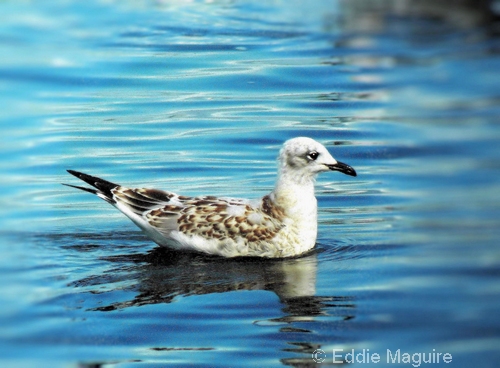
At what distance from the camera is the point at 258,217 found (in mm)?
8062

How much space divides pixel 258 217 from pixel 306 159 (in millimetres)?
574

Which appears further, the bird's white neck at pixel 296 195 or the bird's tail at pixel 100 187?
the bird's tail at pixel 100 187

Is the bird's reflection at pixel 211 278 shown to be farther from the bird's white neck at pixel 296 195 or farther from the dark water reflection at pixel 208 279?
the bird's white neck at pixel 296 195

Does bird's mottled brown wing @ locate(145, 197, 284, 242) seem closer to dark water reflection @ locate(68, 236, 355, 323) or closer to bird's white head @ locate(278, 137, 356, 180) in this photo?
dark water reflection @ locate(68, 236, 355, 323)

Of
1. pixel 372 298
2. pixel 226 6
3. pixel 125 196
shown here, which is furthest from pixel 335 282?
pixel 226 6

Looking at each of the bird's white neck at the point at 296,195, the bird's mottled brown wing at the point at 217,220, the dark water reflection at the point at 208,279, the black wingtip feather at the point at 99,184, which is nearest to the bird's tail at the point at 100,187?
the black wingtip feather at the point at 99,184

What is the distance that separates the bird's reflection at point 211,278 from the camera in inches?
264

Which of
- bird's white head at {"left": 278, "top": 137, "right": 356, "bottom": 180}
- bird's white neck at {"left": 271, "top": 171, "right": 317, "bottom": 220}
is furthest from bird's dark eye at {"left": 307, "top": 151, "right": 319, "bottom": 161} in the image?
bird's white neck at {"left": 271, "top": 171, "right": 317, "bottom": 220}

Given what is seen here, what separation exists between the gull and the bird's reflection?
3.7 inches

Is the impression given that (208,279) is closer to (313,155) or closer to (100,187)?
(313,155)

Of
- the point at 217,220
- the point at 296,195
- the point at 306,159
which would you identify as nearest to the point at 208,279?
the point at 217,220

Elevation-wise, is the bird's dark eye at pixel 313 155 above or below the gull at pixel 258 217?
above

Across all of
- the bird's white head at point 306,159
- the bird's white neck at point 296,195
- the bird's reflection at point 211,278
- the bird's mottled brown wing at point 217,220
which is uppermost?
the bird's white head at point 306,159

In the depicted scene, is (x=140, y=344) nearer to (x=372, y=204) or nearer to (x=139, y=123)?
(x=372, y=204)
